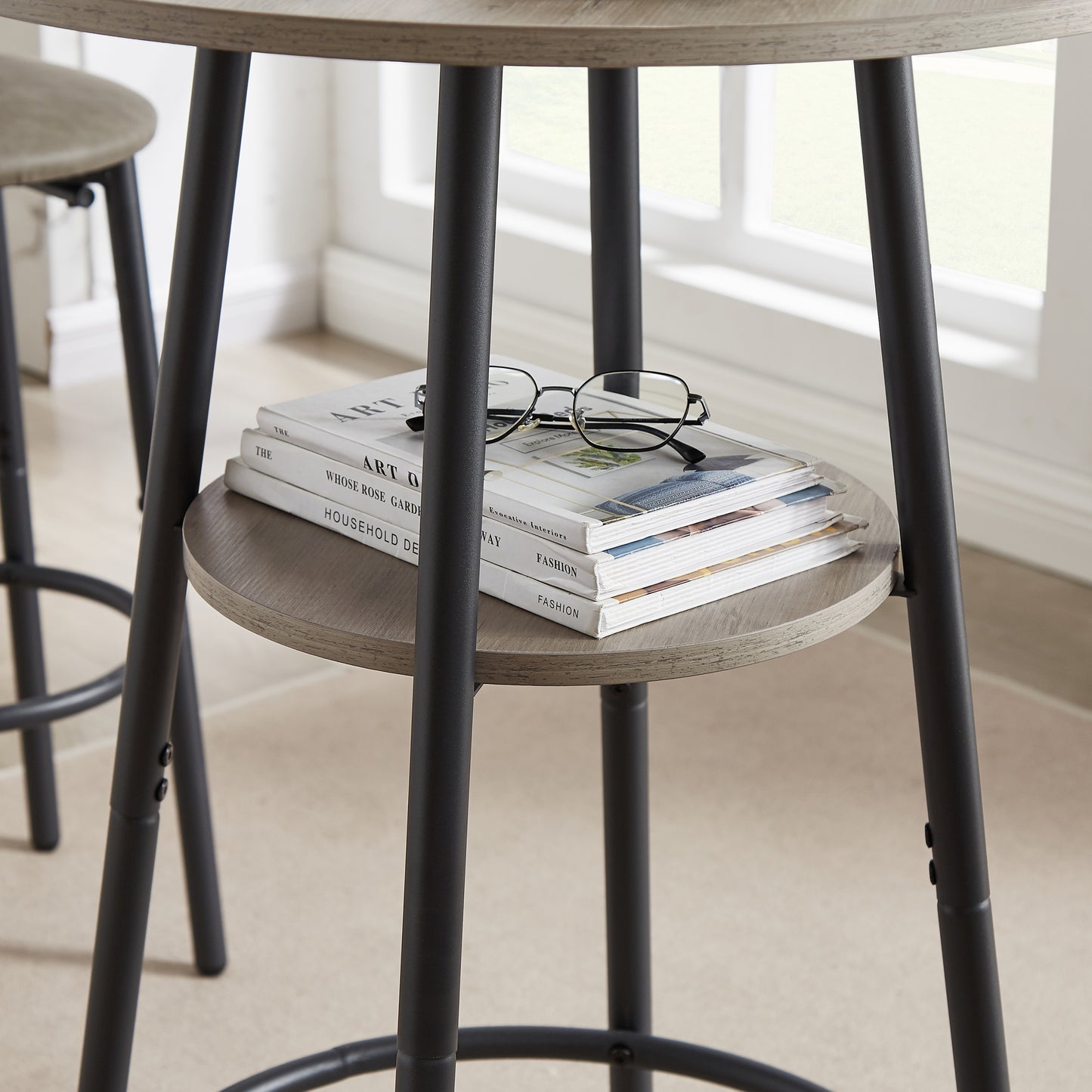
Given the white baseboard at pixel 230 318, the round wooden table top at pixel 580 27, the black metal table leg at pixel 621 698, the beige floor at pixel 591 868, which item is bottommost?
the beige floor at pixel 591 868

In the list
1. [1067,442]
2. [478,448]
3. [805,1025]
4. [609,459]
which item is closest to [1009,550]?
[1067,442]

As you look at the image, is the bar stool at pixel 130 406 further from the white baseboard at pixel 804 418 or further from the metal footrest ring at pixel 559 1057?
the white baseboard at pixel 804 418

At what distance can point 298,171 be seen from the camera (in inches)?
135

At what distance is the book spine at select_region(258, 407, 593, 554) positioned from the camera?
75 cm

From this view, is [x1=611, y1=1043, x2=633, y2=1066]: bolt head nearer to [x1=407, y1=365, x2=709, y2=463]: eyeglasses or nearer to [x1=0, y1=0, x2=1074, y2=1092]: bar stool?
[x1=0, y1=0, x2=1074, y2=1092]: bar stool

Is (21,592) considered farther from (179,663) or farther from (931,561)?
(931,561)

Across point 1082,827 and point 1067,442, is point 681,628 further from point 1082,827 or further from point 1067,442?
point 1067,442

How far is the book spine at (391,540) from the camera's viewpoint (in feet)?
2.43

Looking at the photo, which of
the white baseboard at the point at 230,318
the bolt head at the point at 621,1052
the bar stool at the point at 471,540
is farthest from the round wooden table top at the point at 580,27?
the white baseboard at the point at 230,318

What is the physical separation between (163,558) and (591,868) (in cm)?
78

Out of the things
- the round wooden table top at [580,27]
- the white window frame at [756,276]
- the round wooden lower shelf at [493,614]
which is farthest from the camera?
the white window frame at [756,276]

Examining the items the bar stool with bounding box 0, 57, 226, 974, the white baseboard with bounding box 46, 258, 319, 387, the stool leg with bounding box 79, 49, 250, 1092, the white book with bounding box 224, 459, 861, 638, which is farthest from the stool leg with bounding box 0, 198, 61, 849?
the white baseboard with bounding box 46, 258, 319, 387

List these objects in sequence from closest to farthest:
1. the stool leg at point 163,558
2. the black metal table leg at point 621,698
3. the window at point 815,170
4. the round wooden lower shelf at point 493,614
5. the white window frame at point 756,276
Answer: the round wooden lower shelf at point 493,614 → the stool leg at point 163,558 → the black metal table leg at point 621,698 → the white window frame at point 756,276 → the window at point 815,170

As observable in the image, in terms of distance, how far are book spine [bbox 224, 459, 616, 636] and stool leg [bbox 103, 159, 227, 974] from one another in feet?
1.10
